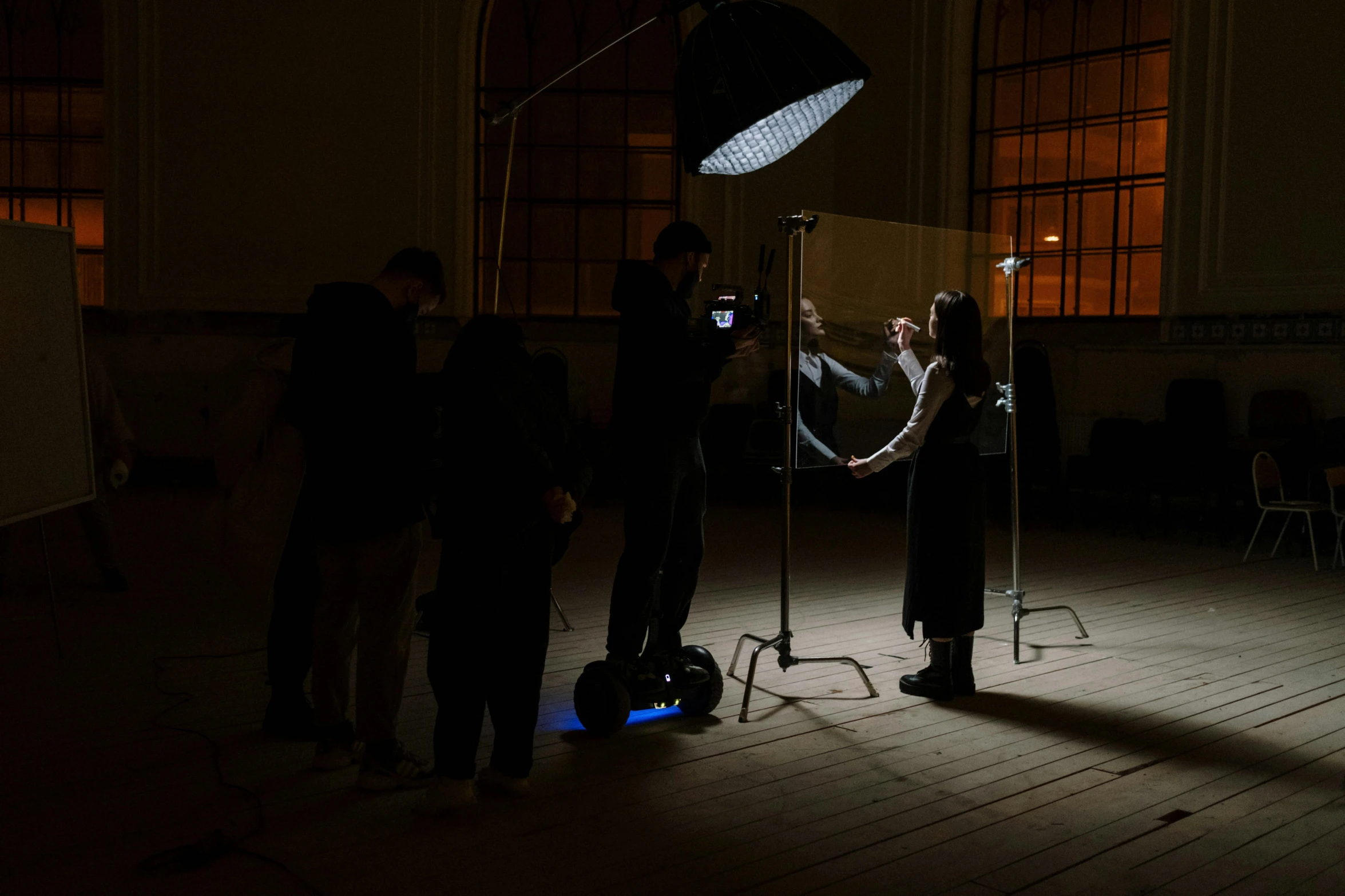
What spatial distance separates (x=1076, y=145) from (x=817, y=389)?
7.37m

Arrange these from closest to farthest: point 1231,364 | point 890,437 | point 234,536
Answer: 1. point 234,536
2. point 890,437
3. point 1231,364

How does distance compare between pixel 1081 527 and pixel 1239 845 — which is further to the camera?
pixel 1081 527

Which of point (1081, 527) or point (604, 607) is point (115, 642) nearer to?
point (604, 607)

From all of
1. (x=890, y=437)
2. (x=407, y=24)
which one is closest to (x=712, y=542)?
(x=890, y=437)

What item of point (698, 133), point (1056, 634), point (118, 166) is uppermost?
point (118, 166)

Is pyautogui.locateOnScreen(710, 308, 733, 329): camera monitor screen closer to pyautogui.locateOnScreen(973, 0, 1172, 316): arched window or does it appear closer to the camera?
the camera

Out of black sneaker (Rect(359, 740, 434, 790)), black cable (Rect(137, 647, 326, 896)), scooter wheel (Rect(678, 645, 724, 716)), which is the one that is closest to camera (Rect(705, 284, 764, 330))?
scooter wheel (Rect(678, 645, 724, 716))

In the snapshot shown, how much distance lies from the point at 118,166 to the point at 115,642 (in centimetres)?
752

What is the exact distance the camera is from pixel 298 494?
3605 millimetres

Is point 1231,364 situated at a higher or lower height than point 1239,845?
higher

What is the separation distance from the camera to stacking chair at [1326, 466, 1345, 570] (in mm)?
7387

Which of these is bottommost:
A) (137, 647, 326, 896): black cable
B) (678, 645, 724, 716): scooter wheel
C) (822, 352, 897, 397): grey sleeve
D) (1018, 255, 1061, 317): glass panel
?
(137, 647, 326, 896): black cable

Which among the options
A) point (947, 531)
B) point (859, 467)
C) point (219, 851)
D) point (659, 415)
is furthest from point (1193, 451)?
point (219, 851)

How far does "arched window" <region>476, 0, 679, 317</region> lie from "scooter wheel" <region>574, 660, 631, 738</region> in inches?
309
